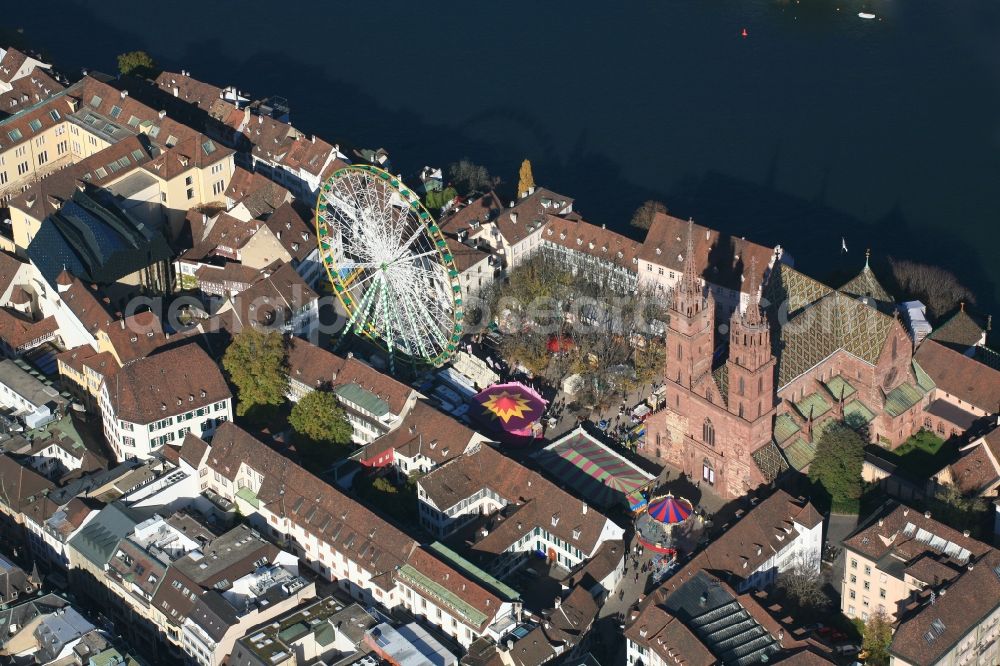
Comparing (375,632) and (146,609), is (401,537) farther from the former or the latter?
(146,609)

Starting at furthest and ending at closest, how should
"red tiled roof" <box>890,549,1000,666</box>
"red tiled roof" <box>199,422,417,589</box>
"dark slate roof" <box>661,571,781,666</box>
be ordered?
"red tiled roof" <box>199,422,417,589</box>
"dark slate roof" <box>661,571,781,666</box>
"red tiled roof" <box>890,549,1000,666</box>

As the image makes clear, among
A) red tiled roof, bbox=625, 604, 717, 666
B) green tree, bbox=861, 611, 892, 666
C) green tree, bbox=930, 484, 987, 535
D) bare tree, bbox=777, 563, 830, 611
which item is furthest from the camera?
green tree, bbox=930, 484, 987, 535

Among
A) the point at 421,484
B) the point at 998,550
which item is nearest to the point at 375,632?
the point at 421,484

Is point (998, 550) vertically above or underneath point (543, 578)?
above

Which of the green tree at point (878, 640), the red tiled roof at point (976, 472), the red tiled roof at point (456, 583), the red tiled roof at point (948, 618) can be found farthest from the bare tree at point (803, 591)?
the red tiled roof at point (456, 583)

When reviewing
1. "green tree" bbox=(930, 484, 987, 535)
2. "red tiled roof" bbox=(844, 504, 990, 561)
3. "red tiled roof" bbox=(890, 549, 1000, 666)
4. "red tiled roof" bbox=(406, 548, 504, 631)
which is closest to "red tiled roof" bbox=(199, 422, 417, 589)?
"red tiled roof" bbox=(406, 548, 504, 631)

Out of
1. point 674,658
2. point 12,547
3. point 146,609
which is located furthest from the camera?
point 12,547

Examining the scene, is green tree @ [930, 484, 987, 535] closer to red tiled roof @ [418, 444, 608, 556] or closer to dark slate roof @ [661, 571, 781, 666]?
dark slate roof @ [661, 571, 781, 666]

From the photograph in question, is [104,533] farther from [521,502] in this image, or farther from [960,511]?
[960,511]
